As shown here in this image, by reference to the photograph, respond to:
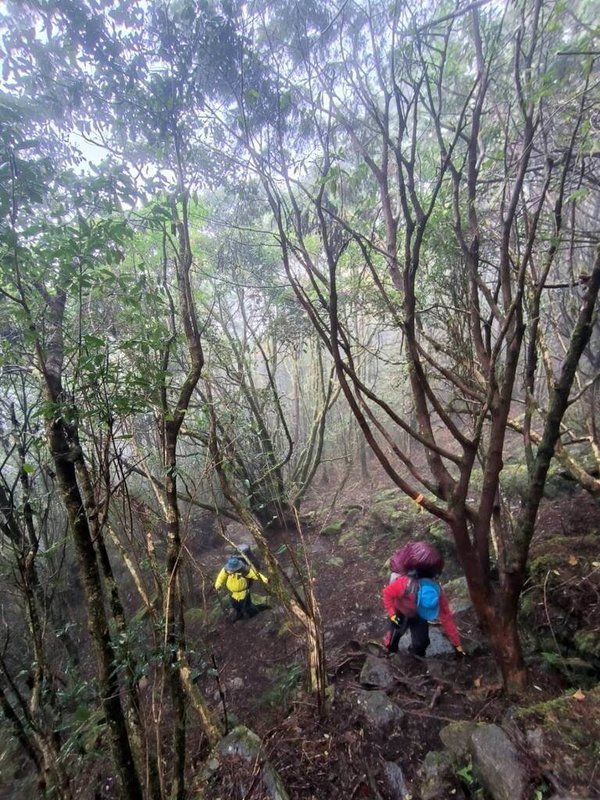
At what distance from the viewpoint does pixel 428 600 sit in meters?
3.57

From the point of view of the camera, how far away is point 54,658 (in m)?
5.91

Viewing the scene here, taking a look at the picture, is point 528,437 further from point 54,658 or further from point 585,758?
point 54,658

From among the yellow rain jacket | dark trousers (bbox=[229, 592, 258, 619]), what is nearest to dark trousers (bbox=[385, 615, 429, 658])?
the yellow rain jacket

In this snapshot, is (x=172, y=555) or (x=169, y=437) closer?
(x=172, y=555)

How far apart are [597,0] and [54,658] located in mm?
10798

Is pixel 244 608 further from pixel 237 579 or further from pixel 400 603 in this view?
pixel 400 603

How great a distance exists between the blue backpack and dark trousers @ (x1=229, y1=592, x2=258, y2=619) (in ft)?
10.2

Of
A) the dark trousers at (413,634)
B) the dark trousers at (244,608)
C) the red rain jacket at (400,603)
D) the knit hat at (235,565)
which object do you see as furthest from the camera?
the dark trousers at (244,608)

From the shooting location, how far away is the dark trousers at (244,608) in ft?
19.0

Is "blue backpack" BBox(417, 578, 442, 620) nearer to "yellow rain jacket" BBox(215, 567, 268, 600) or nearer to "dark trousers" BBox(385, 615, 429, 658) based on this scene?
"dark trousers" BBox(385, 615, 429, 658)

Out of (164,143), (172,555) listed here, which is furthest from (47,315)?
(172,555)

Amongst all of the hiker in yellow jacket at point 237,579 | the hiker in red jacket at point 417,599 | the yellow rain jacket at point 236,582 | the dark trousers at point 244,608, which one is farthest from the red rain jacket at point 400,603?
the dark trousers at point 244,608

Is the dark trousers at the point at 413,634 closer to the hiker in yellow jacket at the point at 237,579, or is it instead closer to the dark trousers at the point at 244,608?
the hiker in yellow jacket at the point at 237,579

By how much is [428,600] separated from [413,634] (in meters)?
0.44
